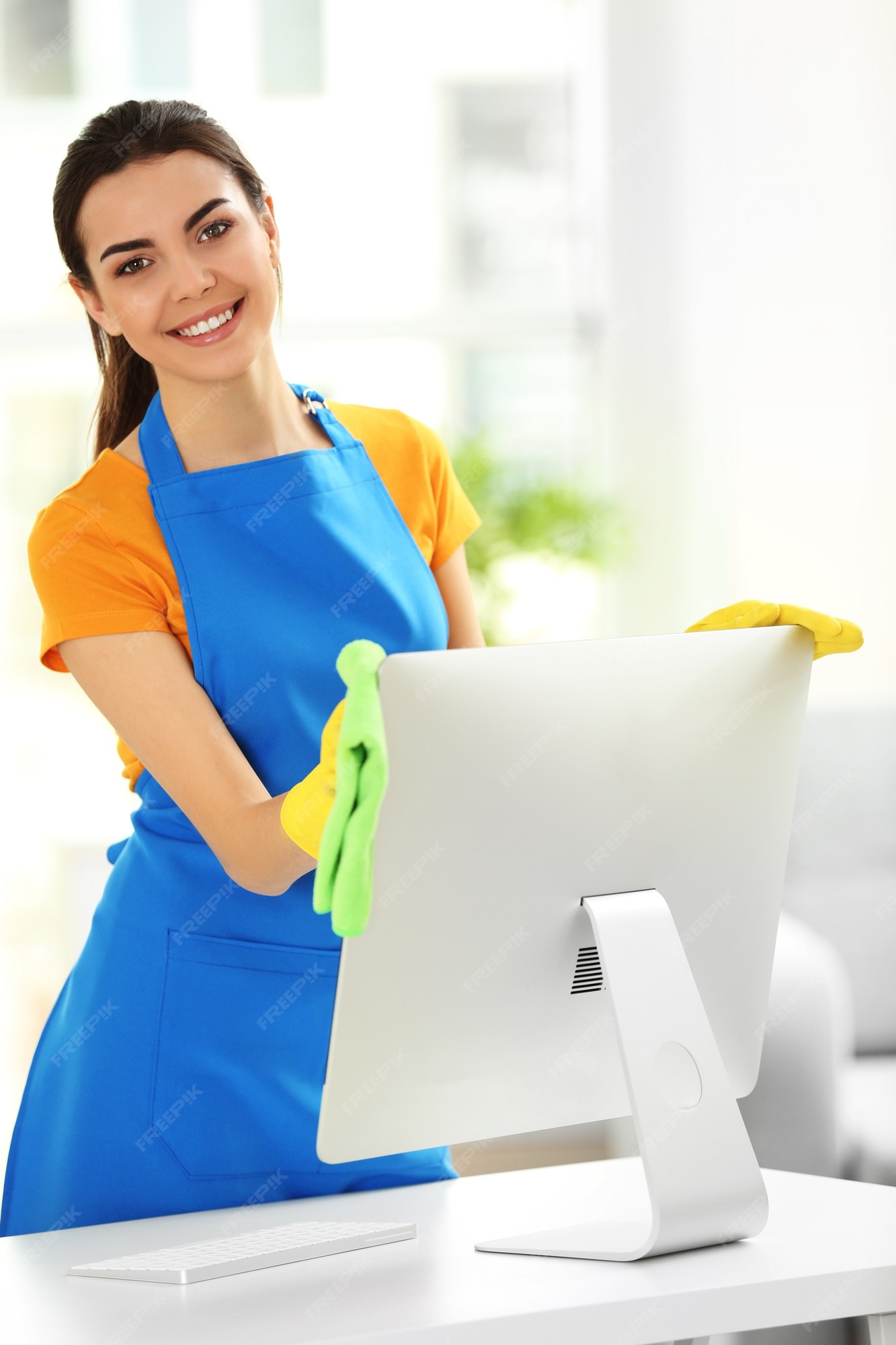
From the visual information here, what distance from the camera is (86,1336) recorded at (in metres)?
0.89

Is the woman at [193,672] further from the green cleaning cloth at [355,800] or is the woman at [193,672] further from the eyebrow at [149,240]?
the green cleaning cloth at [355,800]

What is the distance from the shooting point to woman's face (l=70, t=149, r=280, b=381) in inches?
51.5

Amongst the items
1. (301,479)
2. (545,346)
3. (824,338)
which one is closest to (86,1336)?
(301,479)

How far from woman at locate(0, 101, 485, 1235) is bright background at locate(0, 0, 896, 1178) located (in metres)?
1.77

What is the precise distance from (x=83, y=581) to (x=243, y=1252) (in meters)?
0.58

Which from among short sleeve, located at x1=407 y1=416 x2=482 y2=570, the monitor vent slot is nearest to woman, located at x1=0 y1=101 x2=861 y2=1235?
short sleeve, located at x1=407 y1=416 x2=482 y2=570

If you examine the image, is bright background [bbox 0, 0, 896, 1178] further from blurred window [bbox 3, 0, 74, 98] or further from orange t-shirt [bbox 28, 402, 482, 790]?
orange t-shirt [bbox 28, 402, 482, 790]

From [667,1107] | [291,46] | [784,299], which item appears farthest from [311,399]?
[291,46]

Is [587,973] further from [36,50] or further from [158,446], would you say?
[36,50]

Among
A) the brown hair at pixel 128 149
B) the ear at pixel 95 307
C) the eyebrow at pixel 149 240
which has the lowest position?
the ear at pixel 95 307

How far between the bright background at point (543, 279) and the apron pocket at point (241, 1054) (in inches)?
74.1

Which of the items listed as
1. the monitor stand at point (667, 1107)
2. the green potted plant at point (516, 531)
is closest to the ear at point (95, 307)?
the monitor stand at point (667, 1107)

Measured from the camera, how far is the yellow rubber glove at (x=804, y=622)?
106 cm

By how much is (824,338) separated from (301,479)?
2.07 meters
